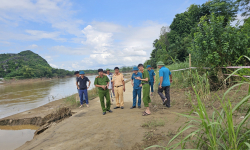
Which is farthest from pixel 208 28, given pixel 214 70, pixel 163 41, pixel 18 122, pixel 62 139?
pixel 163 41

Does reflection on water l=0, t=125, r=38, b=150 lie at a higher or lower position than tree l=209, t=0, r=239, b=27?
lower

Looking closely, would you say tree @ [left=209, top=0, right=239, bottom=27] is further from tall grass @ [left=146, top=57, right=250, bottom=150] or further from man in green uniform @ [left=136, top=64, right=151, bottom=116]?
tall grass @ [left=146, top=57, right=250, bottom=150]

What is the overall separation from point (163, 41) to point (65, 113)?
114ft

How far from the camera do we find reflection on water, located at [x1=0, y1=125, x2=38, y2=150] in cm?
459

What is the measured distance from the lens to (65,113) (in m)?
5.96

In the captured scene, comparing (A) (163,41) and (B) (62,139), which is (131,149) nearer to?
(B) (62,139)

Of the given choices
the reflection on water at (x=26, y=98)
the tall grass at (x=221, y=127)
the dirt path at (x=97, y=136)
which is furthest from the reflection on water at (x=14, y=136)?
the tall grass at (x=221, y=127)

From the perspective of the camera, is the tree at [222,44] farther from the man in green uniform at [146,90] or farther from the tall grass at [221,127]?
the tall grass at [221,127]

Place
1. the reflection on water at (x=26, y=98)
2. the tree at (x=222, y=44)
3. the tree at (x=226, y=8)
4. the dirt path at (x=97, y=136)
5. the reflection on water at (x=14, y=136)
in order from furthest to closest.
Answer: the tree at (x=226, y=8) < the reflection on water at (x=26, y=98) < the tree at (x=222, y=44) < the reflection on water at (x=14, y=136) < the dirt path at (x=97, y=136)

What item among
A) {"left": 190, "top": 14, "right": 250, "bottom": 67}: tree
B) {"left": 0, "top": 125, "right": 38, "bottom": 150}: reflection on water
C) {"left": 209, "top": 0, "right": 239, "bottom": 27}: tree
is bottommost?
{"left": 0, "top": 125, "right": 38, "bottom": 150}: reflection on water

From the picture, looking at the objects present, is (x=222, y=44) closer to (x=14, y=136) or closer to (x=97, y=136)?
(x=97, y=136)

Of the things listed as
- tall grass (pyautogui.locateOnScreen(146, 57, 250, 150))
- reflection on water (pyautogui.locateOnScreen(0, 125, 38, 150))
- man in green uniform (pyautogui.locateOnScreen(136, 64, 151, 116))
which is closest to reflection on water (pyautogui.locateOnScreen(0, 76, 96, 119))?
reflection on water (pyautogui.locateOnScreen(0, 125, 38, 150))

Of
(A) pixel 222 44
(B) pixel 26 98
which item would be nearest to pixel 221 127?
(A) pixel 222 44

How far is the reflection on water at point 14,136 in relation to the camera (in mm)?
4591
